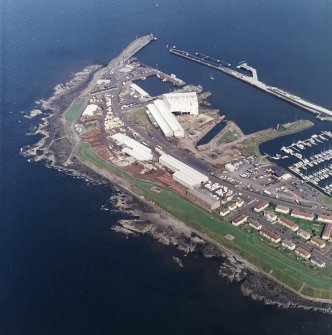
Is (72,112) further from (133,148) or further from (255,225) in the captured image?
(255,225)

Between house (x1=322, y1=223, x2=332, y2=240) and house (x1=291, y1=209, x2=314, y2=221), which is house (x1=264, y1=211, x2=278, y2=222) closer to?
house (x1=291, y1=209, x2=314, y2=221)

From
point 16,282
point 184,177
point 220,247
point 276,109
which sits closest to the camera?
point 16,282

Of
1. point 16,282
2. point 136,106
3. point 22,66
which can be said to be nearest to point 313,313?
point 16,282

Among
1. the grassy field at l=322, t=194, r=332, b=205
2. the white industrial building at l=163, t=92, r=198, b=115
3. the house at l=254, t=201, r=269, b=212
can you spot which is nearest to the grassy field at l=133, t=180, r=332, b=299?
the house at l=254, t=201, r=269, b=212

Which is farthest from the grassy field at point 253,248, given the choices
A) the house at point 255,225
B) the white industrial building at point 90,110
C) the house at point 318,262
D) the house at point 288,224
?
the white industrial building at point 90,110

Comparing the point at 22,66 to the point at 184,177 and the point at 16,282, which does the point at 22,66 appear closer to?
the point at 184,177

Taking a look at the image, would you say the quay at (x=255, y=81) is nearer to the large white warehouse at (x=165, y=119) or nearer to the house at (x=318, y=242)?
the large white warehouse at (x=165, y=119)
